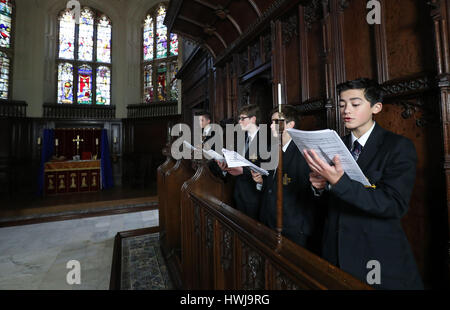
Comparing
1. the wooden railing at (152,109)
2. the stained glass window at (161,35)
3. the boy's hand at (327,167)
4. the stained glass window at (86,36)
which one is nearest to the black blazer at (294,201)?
the boy's hand at (327,167)

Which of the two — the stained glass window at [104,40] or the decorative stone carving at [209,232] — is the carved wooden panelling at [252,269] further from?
the stained glass window at [104,40]

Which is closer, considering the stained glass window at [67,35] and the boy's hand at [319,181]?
the boy's hand at [319,181]

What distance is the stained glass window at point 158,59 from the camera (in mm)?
8633

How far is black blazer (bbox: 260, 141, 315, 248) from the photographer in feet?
4.50

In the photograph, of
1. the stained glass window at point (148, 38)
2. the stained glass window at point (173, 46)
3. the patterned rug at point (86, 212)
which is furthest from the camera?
the stained glass window at point (148, 38)

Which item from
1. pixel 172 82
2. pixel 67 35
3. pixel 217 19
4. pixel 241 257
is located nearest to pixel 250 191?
pixel 241 257

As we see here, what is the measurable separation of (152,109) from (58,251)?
250 inches

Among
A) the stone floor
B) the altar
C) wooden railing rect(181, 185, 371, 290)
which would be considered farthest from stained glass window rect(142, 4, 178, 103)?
wooden railing rect(181, 185, 371, 290)

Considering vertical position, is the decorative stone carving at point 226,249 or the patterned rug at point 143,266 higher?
the decorative stone carving at point 226,249

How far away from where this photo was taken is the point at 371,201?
2.69 feet

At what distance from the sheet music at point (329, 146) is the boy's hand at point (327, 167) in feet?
0.08

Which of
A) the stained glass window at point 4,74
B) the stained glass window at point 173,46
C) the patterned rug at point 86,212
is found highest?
the stained glass window at point 173,46

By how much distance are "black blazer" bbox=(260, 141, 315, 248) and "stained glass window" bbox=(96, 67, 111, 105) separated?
29.8 ft

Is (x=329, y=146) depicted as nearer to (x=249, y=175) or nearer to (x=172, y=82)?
(x=249, y=175)
